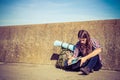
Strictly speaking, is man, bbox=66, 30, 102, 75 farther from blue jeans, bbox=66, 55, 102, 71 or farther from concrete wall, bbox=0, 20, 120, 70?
concrete wall, bbox=0, 20, 120, 70

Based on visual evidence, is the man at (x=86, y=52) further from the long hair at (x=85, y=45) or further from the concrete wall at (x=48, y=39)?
the concrete wall at (x=48, y=39)

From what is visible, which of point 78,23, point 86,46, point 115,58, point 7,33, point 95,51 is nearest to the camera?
point 95,51

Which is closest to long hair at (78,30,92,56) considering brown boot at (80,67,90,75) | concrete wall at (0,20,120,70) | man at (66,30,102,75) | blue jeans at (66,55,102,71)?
man at (66,30,102,75)

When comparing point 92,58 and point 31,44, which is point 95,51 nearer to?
point 92,58

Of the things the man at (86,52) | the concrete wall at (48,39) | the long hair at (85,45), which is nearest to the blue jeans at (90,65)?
the man at (86,52)

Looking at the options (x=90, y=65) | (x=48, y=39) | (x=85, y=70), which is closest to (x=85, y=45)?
(x=90, y=65)

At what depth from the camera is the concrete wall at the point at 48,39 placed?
19.0 feet

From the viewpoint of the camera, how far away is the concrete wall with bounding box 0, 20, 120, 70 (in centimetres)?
579

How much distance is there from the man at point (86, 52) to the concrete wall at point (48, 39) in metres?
Answer: 1.05

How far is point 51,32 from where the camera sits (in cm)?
701

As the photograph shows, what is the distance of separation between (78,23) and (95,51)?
213 centimetres

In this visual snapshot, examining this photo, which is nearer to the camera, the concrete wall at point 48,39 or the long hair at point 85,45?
the long hair at point 85,45

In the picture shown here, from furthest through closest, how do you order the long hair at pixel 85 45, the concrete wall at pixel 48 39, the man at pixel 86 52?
the concrete wall at pixel 48 39, the long hair at pixel 85 45, the man at pixel 86 52

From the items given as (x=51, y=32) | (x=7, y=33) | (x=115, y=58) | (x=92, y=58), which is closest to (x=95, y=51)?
(x=92, y=58)
